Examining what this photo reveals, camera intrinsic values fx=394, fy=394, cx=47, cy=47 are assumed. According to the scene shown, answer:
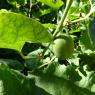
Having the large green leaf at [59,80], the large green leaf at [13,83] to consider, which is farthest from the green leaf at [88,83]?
the large green leaf at [13,83]

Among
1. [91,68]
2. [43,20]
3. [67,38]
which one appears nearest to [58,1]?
[91,68]

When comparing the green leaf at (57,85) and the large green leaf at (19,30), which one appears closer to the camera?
the large green leaf at (19,30)

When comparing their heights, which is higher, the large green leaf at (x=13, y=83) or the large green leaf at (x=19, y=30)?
the large green leaf at (x=19, y=30)

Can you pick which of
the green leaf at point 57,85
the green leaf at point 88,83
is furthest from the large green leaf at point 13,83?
the green leaf at point 88,83

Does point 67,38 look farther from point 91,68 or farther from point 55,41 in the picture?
point 91,68

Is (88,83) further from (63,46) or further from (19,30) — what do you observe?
(19,30)

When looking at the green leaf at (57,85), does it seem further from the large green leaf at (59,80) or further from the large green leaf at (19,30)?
the large green leaf at (19,30)

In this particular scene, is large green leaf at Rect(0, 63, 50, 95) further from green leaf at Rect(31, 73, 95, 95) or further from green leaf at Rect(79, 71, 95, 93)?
green leaf at Rect(79, 71, 95, 93)

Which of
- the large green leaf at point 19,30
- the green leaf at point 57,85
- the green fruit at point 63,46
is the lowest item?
the green leaf at point 57,85
